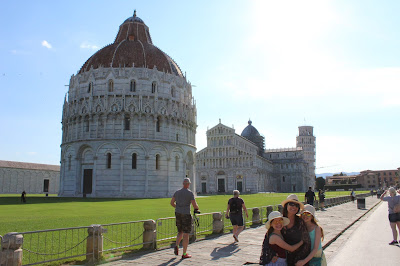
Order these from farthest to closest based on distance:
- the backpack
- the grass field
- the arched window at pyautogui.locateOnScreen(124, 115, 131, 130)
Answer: the arched window at pyautogui.locateOnScreen(124, 115, 131, 130)
the grass field
the backpack

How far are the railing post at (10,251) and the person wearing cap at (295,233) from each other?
5.21 meters

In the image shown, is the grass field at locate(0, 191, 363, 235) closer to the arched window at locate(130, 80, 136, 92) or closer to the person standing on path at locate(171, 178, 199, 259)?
the person standing on path at locate(171, 178, 199, 259)

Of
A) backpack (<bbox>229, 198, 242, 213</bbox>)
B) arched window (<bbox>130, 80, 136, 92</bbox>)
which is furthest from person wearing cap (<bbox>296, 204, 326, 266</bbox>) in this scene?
arched window (<bbox>130, 80, 136, 92</bbox>)

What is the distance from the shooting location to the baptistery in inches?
1809

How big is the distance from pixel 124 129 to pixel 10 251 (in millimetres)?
40191

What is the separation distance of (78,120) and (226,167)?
51.4 metres

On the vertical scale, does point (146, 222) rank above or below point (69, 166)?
below

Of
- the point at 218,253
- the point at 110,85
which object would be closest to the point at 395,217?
the point at 218,253

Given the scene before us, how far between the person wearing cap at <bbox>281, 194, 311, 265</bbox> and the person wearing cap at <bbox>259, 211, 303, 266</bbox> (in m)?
0.09

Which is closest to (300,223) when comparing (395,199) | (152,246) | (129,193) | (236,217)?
(152,246)

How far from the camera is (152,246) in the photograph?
1009 cm

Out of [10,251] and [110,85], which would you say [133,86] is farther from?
[10,251]

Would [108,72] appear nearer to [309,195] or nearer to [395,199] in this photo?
[309,195]

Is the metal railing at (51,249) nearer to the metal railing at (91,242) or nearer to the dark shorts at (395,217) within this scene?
the metal railing at (91,242)
